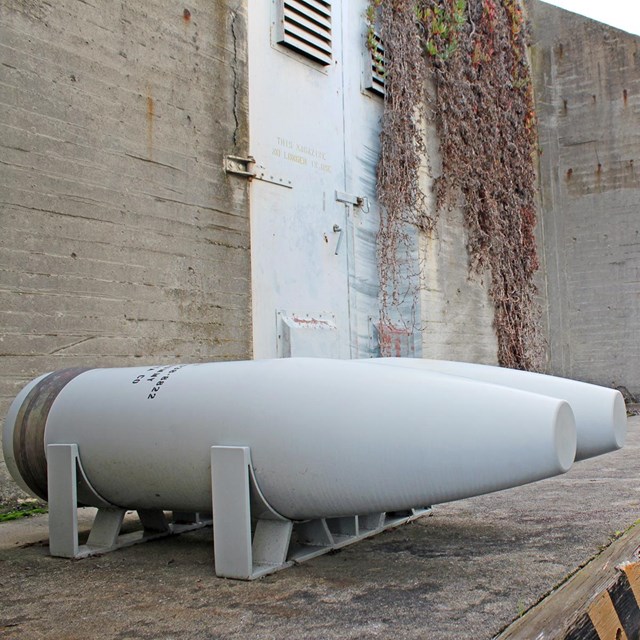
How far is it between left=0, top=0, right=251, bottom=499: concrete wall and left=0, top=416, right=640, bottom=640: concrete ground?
4.36 ft

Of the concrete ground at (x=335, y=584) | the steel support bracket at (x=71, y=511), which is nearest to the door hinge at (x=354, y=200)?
the concrete ground at (x=335, y=584)

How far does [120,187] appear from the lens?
4.88 m

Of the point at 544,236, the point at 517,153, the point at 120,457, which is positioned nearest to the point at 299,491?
the point at 120,457

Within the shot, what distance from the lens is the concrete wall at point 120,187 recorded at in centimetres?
432

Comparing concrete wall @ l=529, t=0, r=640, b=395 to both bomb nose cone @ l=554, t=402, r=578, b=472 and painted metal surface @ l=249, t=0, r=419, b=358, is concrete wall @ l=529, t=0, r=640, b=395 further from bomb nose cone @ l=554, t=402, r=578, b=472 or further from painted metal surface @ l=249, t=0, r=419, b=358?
bomb nose cone @ l=554, t=402, r=578, b=472

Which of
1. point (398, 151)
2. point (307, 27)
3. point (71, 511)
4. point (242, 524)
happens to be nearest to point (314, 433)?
point (242, 524)

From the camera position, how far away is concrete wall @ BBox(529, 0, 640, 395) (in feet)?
33.2

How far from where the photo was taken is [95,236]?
15.4ft

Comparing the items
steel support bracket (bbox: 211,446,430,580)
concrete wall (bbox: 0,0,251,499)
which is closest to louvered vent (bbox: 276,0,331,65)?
concrete wall (bbox: 0,0,251,499)

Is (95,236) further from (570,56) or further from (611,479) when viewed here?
(570,56)

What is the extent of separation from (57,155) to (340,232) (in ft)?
9.03

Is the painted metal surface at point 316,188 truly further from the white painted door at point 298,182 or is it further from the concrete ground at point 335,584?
the concrete ground at point 335,584

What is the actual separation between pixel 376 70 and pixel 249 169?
6.98 feet

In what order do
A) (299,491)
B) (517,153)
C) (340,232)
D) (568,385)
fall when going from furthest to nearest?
(517,153) → (340,232) → (568,385) → (299,491)
